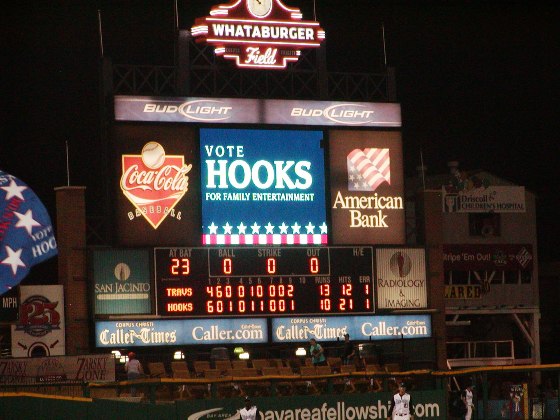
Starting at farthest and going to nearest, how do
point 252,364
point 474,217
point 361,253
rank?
point 474,217, point 361,253, point 252,364

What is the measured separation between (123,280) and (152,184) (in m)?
2.17

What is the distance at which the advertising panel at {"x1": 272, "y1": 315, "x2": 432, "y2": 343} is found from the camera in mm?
27656

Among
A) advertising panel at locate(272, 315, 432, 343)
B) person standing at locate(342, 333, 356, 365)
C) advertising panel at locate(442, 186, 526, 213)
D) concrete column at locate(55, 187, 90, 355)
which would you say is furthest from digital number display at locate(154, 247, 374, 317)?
advertising panel at locate(442, 186, 526, 213)

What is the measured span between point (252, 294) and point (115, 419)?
23.4 feet

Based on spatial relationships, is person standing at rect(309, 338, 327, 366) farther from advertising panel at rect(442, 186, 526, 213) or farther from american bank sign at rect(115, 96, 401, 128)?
advertising panel at rect(442, 186, 526, 213)

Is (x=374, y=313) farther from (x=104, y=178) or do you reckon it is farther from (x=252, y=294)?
(x=104, y=178)

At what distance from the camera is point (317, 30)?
28594mm

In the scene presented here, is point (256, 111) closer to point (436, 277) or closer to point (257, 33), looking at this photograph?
point (257, 33)

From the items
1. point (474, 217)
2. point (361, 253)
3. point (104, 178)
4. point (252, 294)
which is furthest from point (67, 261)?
point (474, 217)

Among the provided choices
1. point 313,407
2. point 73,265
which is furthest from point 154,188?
point 313,407

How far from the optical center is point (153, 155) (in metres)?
26.9

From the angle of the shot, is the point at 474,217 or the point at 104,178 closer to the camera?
the point at 104,178

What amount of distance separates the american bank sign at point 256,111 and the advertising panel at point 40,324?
13.7 ft

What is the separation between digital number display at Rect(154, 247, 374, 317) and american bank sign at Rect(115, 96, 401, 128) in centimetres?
294
